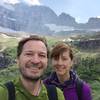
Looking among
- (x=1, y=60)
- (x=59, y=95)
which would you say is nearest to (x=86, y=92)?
(x=59, y=95)

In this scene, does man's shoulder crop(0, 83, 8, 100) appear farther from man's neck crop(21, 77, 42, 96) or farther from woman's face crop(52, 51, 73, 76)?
woman's face crop(52, 51, 73, 76)

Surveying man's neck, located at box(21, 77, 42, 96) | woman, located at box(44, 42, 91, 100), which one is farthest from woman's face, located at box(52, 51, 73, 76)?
man's neck, located at box(21, 77, 42, 96)

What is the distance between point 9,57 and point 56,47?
159323mm

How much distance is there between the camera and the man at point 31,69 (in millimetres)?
4914

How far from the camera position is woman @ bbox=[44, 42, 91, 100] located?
692cm

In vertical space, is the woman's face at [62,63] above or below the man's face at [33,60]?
below

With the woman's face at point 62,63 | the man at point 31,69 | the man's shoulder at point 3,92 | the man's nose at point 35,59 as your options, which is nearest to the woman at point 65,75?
the woman's face at point 62,63

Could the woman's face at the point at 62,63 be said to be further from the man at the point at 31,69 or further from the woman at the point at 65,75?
the man at the point at 31,69

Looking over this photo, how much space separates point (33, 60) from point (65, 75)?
7.72 feet

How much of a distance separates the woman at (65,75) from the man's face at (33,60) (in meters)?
1.79

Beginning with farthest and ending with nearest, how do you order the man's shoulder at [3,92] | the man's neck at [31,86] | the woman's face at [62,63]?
the woman's face at [62,63] → the man's neck at [31,86] → the man's shoulder at [3,92]

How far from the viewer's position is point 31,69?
508 cm

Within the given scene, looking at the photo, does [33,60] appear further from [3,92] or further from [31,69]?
[3,92]

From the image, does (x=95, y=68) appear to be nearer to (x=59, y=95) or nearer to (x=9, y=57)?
(x=9, y=57)
